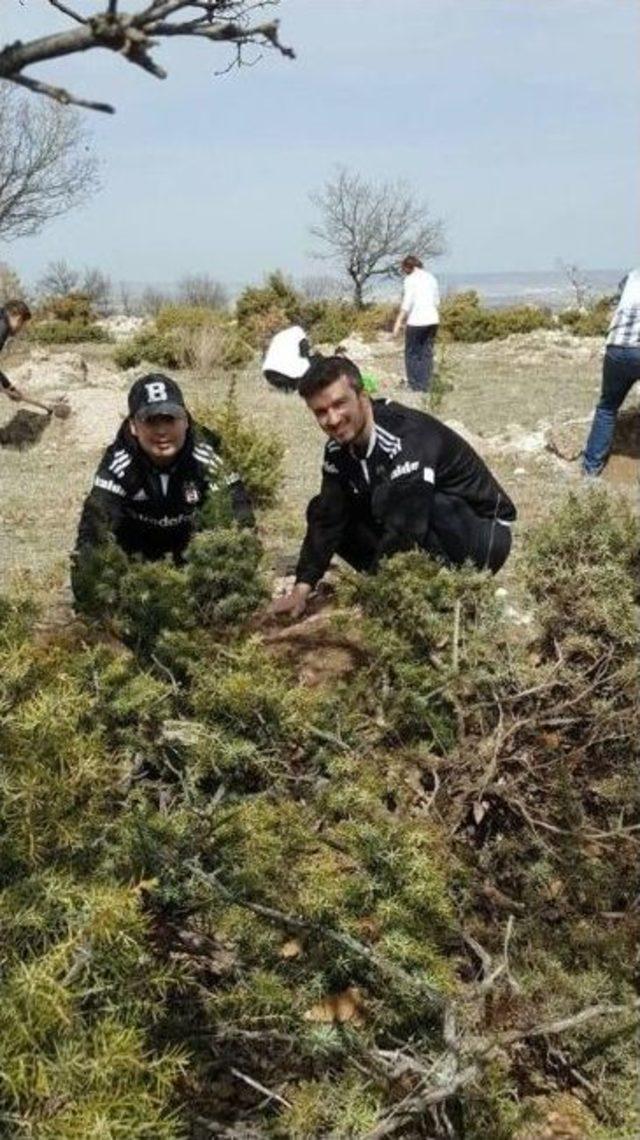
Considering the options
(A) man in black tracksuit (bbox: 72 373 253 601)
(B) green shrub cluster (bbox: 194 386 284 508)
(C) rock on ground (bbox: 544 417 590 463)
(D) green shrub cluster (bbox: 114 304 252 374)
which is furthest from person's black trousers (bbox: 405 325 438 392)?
(A) man in black tracksuit (bbox: 72 373 253 601)

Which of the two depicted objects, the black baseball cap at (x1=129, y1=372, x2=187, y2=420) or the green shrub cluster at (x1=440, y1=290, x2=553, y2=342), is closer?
the black baseball cap at (x1=129, y1=372, x2=187, y2=420)

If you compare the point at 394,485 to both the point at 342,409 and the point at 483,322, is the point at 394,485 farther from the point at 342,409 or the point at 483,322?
the point at 483,322

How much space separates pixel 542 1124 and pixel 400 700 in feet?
3.10

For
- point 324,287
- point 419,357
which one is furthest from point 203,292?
point 419,357

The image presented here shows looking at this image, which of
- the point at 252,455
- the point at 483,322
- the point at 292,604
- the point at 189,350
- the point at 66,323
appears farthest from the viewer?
the point at 66,323

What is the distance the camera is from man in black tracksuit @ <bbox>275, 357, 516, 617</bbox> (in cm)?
350

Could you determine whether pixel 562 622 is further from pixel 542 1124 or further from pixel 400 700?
pixel 542 1124

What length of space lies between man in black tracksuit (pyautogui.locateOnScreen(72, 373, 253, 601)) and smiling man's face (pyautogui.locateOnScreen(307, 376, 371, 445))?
37cm

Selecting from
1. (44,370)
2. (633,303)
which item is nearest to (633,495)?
(633,303)

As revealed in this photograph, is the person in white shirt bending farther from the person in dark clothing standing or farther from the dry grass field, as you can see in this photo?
the person in dark clothing standing

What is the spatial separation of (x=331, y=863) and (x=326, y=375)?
1.71 m

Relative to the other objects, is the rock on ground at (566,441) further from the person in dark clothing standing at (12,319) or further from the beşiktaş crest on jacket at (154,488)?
the beşiktaş crest on jacket at (154,488)

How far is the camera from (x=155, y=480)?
12.3 feet

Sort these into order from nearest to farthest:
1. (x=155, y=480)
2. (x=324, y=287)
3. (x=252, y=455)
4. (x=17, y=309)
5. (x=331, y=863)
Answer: (x=331, y=863)
(x=155, y=480)
(x=252, y=455)
(x=17, y=309)
(x=324, y=287)
